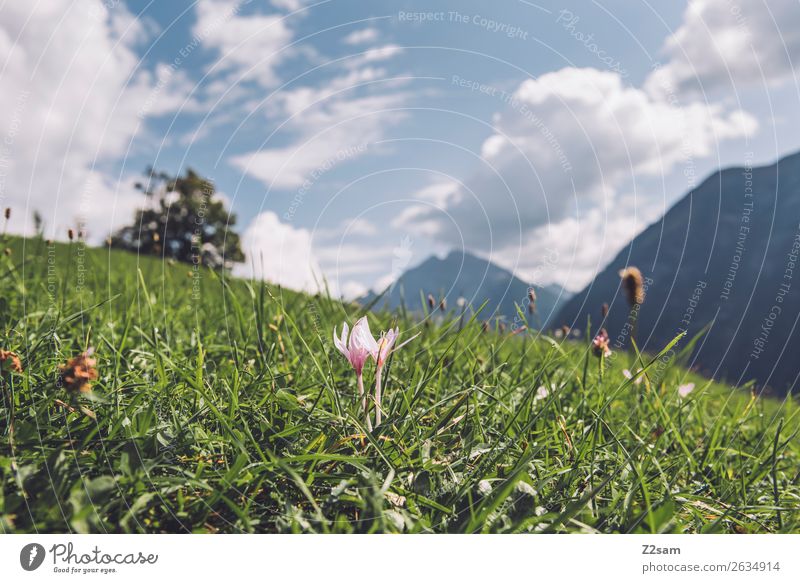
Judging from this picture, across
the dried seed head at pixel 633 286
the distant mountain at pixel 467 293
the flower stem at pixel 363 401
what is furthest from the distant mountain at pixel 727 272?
the flower stem at pixel 363 401

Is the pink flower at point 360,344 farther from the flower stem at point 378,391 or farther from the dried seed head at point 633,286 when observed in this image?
the dried seed head at point 633,286

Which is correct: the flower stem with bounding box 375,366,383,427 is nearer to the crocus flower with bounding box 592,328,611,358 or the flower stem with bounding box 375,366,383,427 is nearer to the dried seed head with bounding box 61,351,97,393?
the dried seed head with bounding box 61,351,97,393

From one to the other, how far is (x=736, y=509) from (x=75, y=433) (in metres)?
2.23

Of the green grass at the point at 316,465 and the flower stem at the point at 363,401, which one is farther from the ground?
the flower stem at the point at 363,401
